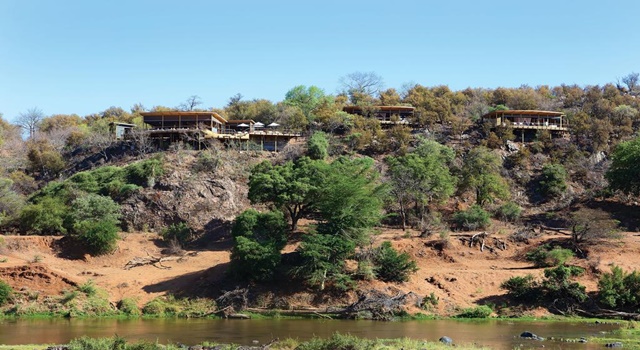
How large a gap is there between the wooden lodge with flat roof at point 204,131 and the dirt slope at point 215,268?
64.1 ft

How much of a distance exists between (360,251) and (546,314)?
1129cm

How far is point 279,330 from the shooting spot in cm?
3158

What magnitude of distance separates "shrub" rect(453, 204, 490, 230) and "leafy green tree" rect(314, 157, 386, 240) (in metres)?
8.29

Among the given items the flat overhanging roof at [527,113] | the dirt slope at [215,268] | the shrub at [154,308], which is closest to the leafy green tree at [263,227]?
the dirt slope at [215,268]

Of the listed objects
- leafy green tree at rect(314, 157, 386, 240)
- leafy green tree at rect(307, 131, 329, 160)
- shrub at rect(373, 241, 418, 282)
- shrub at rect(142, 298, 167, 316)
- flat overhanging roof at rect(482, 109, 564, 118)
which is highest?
flat overhanging roof at rect(482, 109, 564, 118)

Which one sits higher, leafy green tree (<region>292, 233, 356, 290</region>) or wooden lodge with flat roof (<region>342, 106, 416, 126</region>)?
wooden lodge with flat roof (<region>342, 106, 416, 126</region>)

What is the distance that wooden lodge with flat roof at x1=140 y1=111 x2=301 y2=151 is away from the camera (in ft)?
222

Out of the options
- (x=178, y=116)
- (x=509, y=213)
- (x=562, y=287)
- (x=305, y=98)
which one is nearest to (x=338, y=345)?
(x=562, y=287)

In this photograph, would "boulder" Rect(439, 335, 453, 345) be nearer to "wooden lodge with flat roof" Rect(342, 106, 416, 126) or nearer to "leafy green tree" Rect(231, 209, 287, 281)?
"leafy green tree" Rect(231, 209, 287, 281)

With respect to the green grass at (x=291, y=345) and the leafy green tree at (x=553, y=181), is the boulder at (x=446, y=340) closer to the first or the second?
the green grass at (x=291, y=345)

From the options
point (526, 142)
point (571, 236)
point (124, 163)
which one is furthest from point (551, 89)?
point (124, 163)

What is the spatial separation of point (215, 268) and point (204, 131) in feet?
88.1

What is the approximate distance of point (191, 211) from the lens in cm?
5384

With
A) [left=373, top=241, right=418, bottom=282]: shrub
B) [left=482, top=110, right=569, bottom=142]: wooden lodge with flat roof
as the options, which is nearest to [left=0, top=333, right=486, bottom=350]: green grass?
[left=373, top=241, right=418, bottom=282]: shrub
